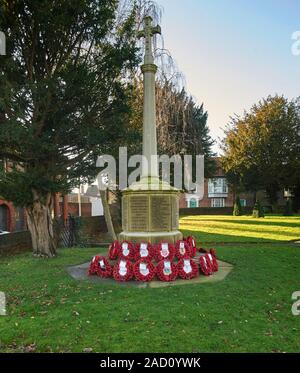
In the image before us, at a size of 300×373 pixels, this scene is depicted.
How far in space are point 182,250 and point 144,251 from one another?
106cm

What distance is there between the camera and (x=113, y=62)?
12094 millimetres

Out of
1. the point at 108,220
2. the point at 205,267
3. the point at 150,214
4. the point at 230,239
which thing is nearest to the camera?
the point at 205,267

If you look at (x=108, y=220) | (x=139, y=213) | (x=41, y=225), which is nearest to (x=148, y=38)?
(x=139, y=213)

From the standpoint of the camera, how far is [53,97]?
11.6m

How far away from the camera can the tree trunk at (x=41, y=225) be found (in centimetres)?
1252

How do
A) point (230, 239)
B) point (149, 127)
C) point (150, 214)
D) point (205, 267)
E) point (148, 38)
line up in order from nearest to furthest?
point (205, 267) < point (150, 214) < point (149, 127) < point (148, 38) < point (230, 239)

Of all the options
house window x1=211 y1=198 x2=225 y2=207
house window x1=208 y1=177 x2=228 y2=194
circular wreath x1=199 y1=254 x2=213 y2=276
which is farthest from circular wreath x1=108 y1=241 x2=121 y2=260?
house window x1=211 y1=198 x2=225 y2=207

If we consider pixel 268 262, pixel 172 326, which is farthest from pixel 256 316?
pixel 268 262

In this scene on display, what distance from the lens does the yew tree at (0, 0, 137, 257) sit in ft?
35.9

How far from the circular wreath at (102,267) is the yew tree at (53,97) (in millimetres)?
3632

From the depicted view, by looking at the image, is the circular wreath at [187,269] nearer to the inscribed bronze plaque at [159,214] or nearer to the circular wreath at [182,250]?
the circular wreath at [182,250]

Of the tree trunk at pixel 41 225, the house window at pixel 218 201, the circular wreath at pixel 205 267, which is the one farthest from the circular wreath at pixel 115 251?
the house window at pixel 218 201

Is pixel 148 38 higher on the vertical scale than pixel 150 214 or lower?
higher

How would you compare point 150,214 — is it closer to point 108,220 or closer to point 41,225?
point 41,225
